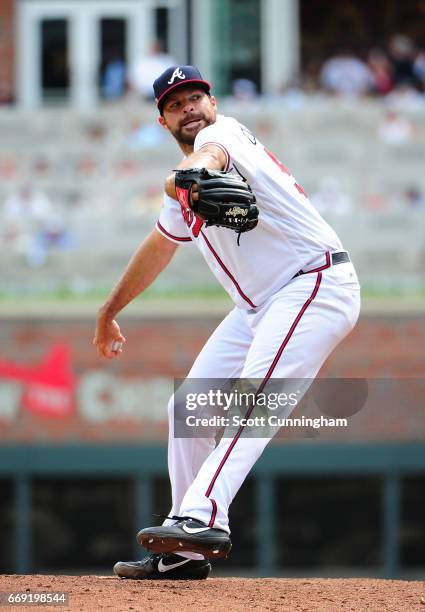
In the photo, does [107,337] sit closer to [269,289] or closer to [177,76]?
[269,289]

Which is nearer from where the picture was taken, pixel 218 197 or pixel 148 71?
pixel 218 197

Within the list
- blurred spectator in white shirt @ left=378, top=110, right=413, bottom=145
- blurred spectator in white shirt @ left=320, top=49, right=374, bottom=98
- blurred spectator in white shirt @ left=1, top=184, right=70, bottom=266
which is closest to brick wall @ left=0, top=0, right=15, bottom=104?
blurred spectator in white shirt @ left=320, top=49, right=374, bottom=98

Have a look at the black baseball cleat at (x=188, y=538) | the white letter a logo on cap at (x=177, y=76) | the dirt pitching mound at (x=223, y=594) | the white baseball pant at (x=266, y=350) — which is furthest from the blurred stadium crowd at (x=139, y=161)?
the black baseball cleat at (x=188, y=538)

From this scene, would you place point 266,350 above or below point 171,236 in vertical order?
below

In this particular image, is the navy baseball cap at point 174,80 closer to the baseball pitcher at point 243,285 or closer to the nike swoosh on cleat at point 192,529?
the baseball pitcher at point 243,285

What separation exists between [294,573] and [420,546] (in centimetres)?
136

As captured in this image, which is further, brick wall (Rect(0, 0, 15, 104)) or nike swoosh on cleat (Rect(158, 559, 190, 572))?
brick wall (Rect(0, 0, 15, 104))

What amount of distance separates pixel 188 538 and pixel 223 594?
471 mm

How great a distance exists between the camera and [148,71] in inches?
656

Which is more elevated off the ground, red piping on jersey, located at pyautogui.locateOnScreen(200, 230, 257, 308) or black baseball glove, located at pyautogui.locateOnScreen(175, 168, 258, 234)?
black baseball glove, located at pyautogui.locateOnScreen(175, 168, 258, 234)

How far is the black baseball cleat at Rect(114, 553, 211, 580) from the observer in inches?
204

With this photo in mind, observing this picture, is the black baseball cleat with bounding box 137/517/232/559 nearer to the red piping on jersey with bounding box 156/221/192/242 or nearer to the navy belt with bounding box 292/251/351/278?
the navy belt with bounding box 292/251/351/278

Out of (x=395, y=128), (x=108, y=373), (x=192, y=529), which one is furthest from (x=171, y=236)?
(x=395, y=128)

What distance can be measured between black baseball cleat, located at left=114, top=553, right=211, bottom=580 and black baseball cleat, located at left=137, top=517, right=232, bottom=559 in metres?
0.53
